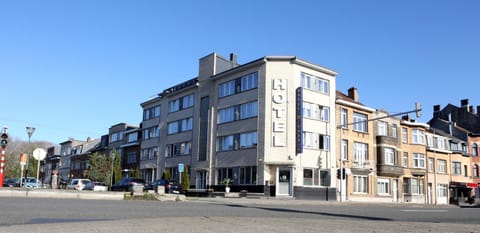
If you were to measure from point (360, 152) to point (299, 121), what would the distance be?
10.7 m

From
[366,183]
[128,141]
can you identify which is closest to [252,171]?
[366,183]

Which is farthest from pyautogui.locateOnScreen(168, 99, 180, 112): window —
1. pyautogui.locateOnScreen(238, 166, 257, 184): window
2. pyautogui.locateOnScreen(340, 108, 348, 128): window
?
pyautogui.locateOnScreen(340, 108, 348, 128): window

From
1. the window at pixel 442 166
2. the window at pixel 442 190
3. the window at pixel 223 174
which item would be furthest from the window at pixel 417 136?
the window at pixel 223 174

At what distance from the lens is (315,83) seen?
140 ft

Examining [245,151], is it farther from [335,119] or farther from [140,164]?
[140,164]

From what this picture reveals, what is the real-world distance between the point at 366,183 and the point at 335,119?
26.5 ft

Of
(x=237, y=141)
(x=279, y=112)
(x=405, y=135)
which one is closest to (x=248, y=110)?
(x=237, y=141)

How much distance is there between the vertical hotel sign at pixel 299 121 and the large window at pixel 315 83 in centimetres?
187

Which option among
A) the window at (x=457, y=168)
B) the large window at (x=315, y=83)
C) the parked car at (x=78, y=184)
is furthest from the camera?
the window at (x=457, y=168)

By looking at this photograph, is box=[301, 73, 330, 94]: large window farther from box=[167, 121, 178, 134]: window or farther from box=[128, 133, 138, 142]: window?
box=[128, 133, 138, 142]: window

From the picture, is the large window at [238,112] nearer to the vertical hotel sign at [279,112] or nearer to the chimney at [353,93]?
the vertical hotel sign at [279,112]

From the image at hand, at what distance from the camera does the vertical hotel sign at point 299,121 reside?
3916 cm

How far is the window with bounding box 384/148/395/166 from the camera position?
48344mm

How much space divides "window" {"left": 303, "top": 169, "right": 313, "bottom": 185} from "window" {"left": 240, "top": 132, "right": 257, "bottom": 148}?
202 inches
